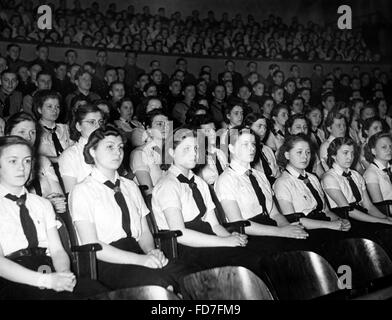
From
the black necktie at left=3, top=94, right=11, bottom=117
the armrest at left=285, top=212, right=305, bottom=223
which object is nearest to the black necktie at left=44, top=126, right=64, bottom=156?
the black necktie at left=3, top=94, right=11, bottom=117

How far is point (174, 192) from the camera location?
277cm

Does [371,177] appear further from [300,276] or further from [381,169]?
[300,276]

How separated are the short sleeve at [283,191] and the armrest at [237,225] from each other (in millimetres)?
569

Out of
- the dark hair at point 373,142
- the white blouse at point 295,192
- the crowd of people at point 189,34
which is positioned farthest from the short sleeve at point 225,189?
the crowd of people at point 189,34

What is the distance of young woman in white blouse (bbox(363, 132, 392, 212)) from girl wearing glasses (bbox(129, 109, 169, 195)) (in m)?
1.83

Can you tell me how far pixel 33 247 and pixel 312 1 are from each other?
9.32 meters

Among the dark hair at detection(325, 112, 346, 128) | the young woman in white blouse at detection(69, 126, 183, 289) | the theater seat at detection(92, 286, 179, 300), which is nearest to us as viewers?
the theater seat at detection(92, 286, 179, 300)

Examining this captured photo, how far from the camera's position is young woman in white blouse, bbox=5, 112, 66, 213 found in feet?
9.60

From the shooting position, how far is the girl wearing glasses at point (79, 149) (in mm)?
3355

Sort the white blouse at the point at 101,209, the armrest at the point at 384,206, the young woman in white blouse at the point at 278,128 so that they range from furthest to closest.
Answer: the young woman in white blouse at the point at 278,128 < the armrest at the point at 384,206 < the white blouse at the point at 101,209

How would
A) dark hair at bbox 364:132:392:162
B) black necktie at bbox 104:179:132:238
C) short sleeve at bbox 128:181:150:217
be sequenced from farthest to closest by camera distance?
1. dark hair at bbox 364:132:392:162
2. short sleeve at bbox 128:181:150:217
3. black necktie at bbox 104:179:132:238

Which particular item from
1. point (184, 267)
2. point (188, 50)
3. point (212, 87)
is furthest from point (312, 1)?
point (184, 267)

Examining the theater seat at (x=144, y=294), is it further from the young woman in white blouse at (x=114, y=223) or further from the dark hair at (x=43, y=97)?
the dark hair at (x=43, y=97)

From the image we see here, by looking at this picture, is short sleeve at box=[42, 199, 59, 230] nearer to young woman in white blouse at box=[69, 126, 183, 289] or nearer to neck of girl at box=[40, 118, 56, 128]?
young woman in white blouse at box=[69, 126, 183, 289]
